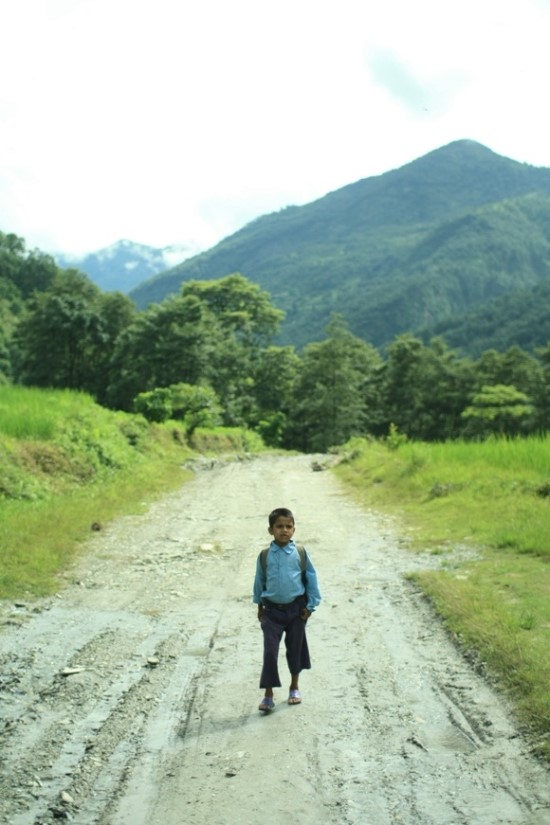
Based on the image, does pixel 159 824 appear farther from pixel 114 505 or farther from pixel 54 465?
pixel 54 465

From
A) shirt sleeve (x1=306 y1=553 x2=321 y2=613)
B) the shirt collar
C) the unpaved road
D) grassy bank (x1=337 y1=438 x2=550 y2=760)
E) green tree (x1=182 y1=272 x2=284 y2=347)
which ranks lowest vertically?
grassy bank (x1=337 y1=438 x2=550 y2=760)

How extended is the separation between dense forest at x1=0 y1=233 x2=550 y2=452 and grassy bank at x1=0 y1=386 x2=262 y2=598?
10.7 m

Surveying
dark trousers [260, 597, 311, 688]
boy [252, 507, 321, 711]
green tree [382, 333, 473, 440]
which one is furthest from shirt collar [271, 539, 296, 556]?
green tree [382, 333, 473, 440]

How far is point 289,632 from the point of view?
18.9 ft

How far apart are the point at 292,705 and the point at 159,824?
173 cm

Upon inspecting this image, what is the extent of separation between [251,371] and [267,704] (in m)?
54.2

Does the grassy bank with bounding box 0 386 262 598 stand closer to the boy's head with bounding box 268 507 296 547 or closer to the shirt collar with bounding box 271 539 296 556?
the shirt collar with bounding box 271 539 296 556

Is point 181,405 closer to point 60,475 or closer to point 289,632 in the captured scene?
point 60,475

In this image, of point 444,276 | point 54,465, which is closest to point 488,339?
point 444,276

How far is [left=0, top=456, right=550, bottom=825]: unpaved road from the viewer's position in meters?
4.04

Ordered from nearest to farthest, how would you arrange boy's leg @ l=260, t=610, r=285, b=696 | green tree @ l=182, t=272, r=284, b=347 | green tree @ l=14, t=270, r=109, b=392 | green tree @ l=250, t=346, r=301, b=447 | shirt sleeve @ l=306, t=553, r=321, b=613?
1. boy's leg @ l=260, t=610, r=285, b=696
2. shirt sleeve @ l=306, t=553, r=321, b=613
3. green tree @ l=14, t=270, r=109, b=392
4. green tree @ l=250, t=346, r=301, b=447
5. green tree @ l=182, t=272, r=284, b=347

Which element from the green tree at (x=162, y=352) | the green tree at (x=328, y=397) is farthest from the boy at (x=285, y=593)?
the green tree at (x=328, y=397)

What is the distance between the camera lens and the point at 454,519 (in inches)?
519

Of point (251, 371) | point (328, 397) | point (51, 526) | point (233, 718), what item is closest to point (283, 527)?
point (233, 718)
